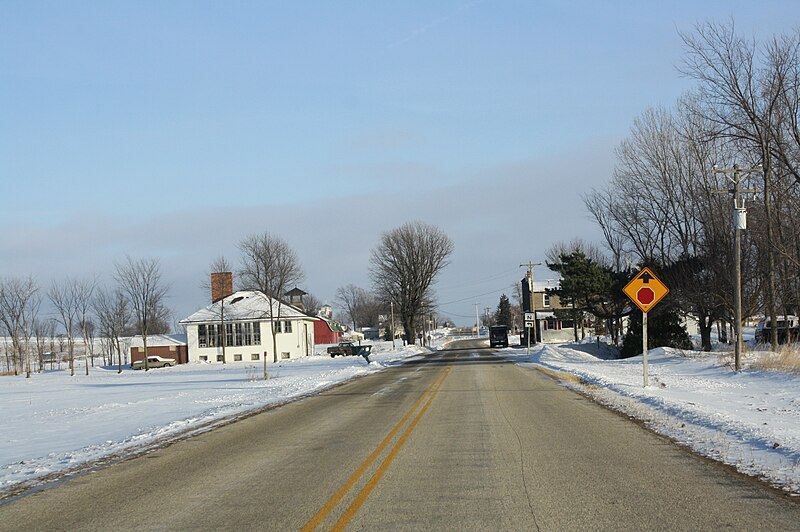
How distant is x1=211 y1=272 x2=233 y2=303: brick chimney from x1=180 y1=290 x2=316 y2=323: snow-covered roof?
3.42 ft

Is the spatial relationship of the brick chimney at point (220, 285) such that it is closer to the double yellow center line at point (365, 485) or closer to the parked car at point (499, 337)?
the parked car at point (499, 337)

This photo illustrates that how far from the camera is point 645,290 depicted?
69.5 feet

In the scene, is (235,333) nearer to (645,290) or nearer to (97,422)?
(97,422)

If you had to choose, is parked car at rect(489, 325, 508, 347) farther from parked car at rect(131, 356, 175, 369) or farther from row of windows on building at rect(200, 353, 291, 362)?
parked car at rect(131, 356, 175, 369)

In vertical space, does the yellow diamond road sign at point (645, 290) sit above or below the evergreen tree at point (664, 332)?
above

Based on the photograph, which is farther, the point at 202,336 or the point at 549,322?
the point at 549,322

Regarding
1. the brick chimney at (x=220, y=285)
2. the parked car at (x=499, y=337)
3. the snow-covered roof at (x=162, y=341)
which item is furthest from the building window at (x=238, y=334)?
the parked car at (x=499, y=337)

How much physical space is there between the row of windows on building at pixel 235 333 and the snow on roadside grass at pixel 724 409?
161 ft

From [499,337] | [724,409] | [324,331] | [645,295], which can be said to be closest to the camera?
[724,409]

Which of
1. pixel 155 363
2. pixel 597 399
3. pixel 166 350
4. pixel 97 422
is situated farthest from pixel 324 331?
pixel 597 399

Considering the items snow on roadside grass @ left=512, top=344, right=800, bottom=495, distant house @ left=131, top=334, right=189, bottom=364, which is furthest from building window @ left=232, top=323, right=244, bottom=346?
snow on roadside grass @ left=512, top=344, right=800, bottom=495

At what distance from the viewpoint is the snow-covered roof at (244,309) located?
75.1m

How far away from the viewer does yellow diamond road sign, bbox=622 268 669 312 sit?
69.2 feet

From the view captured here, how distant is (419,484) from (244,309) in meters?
69.8
